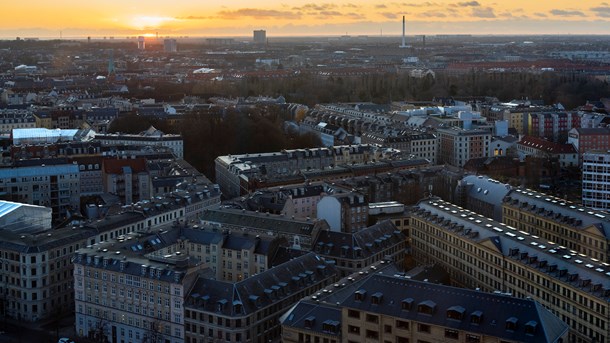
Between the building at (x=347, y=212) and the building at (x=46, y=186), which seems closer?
the building at (x=347, y=212)

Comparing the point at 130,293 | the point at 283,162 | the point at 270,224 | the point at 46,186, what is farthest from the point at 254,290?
the point at 283,162

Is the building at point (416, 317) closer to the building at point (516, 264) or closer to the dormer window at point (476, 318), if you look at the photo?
the dormer window at point (476, 318)

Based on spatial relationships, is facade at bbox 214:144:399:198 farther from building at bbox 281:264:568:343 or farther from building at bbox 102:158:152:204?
building at bbox 281:264:568:343

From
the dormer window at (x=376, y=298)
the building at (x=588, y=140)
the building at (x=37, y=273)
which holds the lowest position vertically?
the building at (x=37, y=273)

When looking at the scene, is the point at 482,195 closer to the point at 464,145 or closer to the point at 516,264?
the point at 516,264

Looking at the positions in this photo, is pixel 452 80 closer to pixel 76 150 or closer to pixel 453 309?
pixel 76 150

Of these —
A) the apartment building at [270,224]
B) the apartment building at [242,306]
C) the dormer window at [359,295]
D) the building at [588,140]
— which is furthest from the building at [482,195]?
the dormer window at [359,295]
